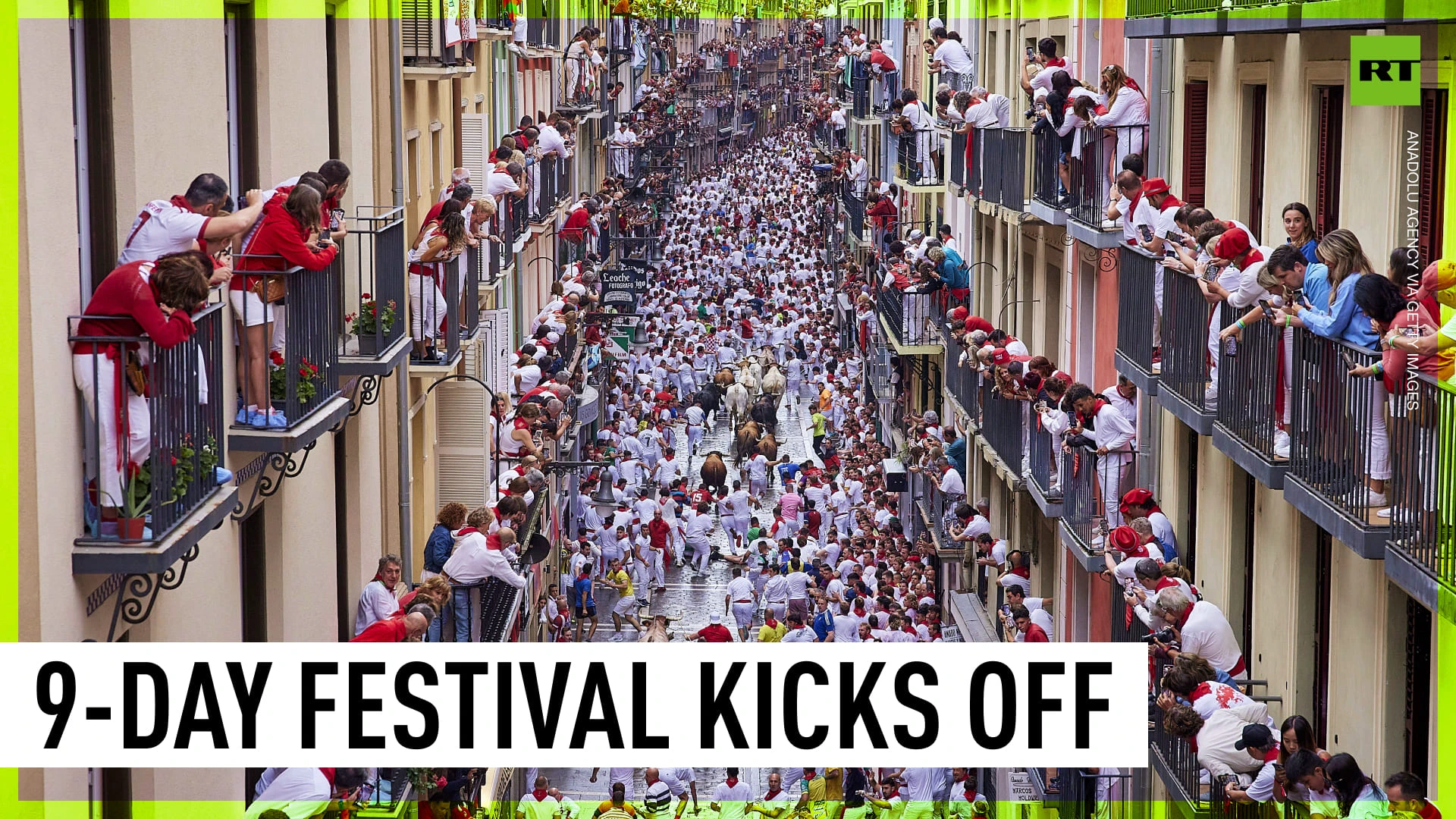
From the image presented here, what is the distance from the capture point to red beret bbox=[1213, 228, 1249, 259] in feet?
46.0

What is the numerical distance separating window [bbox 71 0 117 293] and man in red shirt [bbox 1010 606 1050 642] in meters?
13.4

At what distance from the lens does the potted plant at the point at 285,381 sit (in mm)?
13258

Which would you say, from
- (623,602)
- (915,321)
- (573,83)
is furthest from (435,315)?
(573,83)

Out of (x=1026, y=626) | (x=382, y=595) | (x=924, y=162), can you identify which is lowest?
(x=1026, y=626)

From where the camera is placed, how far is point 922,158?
35.7m

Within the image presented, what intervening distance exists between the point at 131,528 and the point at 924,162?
89.1 ft

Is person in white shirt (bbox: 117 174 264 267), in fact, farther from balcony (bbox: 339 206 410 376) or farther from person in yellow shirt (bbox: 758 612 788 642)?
person in yellow shirt (bbox: 758 612 788 642)

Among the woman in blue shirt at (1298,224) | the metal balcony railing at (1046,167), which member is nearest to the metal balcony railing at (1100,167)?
the metal balcony railing at (1046,167)

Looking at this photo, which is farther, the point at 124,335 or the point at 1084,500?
the point at 1084,500

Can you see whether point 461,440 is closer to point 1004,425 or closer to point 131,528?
point 1004,425

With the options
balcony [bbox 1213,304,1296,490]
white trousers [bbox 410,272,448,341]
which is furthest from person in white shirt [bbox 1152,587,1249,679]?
white trousers [bbox 410,272,448,341]

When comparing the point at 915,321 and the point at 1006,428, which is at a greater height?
the point at 915,321

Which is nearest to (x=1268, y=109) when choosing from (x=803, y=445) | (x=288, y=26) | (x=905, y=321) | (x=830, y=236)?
(x=288, y=26)

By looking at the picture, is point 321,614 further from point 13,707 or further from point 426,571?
point 13,707
